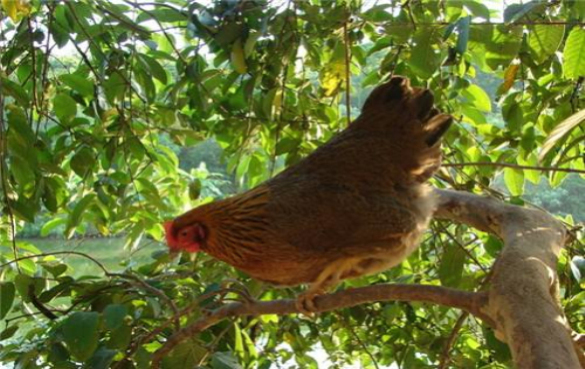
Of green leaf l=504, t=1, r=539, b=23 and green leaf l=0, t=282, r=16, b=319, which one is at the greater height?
green leaf l=504, t=1, r=539, b=23

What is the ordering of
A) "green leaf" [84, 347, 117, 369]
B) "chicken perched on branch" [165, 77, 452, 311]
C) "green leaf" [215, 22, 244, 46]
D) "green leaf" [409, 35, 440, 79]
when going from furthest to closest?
1. "green leaf" [215, 22, 244, 46]
2. "chicken perched on branch" [165, 77, 452, 311]
3. "green leaf" [409, 35, 440, 79]
4. "green leaf" [84, 347, 117, 369]

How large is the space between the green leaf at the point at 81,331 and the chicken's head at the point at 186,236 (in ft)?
1.13

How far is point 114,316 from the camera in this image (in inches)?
41.6

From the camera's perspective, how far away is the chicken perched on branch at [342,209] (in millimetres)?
1324

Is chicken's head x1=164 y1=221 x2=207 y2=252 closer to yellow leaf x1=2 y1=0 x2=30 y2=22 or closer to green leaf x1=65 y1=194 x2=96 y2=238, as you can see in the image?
green leaf x1=65 y1=194 x2=96 y2=238

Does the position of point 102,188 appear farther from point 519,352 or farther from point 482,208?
point 519,352

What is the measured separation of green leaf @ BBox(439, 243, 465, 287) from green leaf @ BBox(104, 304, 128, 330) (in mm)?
713

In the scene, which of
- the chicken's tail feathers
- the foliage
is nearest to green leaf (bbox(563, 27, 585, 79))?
the foliage

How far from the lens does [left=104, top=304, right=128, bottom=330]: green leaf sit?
1049 millimetres

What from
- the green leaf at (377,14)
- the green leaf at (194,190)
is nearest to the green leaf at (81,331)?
the green leaf at (194,190)

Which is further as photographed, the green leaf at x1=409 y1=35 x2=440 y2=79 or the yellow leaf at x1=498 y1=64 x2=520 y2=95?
the yellow leaf at x1=498 y1=64 x2=520 y2=95

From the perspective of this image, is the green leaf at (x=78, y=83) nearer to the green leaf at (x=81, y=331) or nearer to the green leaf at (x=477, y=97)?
the green leaf at (x=81, y=331)

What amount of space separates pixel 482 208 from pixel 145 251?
169 centimetres

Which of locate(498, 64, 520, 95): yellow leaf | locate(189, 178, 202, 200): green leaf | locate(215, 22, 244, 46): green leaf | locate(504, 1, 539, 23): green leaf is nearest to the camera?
locate(504, 1, 539, 23): green leaf
